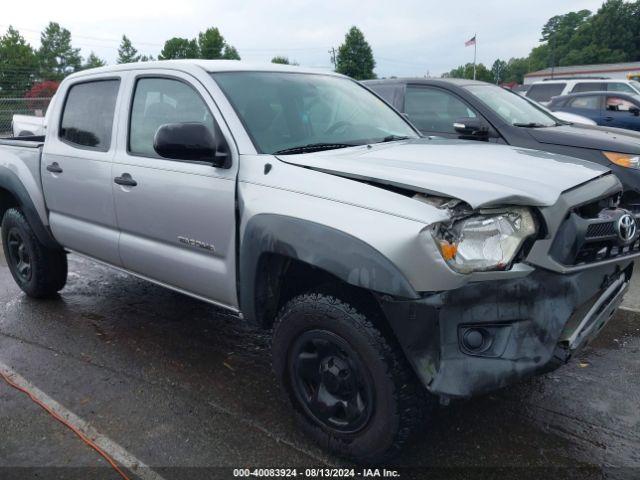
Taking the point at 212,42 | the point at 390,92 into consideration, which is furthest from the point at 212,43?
the point at 390,92

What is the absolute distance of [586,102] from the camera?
12.4 meters

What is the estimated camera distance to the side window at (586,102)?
482 inches

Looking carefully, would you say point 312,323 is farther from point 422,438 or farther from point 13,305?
point 13,305

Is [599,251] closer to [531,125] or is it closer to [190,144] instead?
[190,144]

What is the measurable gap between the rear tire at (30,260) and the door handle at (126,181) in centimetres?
145

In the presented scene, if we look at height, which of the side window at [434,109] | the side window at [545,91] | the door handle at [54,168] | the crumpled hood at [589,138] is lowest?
the door handle at [54,168]

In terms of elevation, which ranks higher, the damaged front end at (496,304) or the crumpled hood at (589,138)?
the crumpled hood at (589,138)

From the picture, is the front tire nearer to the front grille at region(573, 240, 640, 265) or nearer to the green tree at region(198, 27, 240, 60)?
the front grille at region(573, 240, 640, 265)

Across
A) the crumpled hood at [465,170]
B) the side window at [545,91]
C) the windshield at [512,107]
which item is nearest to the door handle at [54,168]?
the crumpled hood at [465,170]

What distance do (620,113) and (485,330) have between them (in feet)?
37.6

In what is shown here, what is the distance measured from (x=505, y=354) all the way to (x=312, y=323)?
841 mm

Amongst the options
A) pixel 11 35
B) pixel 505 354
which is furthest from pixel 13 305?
pixel 11 35

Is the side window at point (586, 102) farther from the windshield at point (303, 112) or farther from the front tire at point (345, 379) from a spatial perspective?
the front tire at point (345, 379)

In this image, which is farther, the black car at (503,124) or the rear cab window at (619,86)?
the rear cab window at (619,86)
